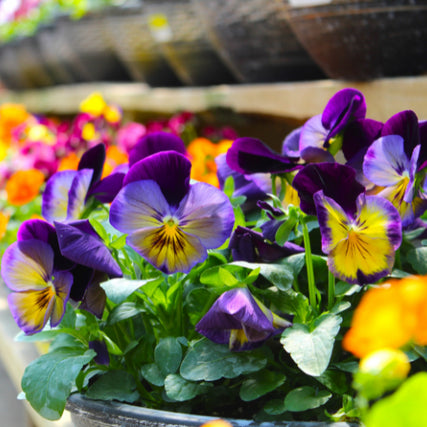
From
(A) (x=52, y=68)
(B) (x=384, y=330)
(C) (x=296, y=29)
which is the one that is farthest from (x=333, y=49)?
(A) (x=52, y=68)

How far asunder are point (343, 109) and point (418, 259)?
0.51ft

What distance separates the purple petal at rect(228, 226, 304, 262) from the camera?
2.05ft

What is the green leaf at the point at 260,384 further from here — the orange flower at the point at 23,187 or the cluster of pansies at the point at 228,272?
the orange flower at the point at 23,187

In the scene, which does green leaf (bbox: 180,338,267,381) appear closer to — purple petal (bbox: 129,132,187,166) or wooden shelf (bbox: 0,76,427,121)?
purple petal (bbox: 129,132,187,166)

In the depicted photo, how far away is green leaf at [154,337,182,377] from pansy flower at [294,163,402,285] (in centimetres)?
16

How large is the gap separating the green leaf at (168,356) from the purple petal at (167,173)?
0.42 ft

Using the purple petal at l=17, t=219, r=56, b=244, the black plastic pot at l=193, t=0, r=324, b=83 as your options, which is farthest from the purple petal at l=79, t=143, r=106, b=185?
the black plastic pot at l=193, t=0, r=324, b=83

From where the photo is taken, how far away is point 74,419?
638mm

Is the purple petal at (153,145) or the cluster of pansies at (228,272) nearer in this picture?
the cluster of pansies at (228,272)

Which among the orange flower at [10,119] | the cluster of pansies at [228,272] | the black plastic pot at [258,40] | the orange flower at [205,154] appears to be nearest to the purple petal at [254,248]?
the cluster of pansies at [228,272]

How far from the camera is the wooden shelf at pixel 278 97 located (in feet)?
2.99

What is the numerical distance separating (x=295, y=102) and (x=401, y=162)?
66 centimetres

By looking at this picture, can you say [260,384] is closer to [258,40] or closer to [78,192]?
[78,192]

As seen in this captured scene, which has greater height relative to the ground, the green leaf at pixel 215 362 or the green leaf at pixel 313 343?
the green leaf at pixel 313 343
